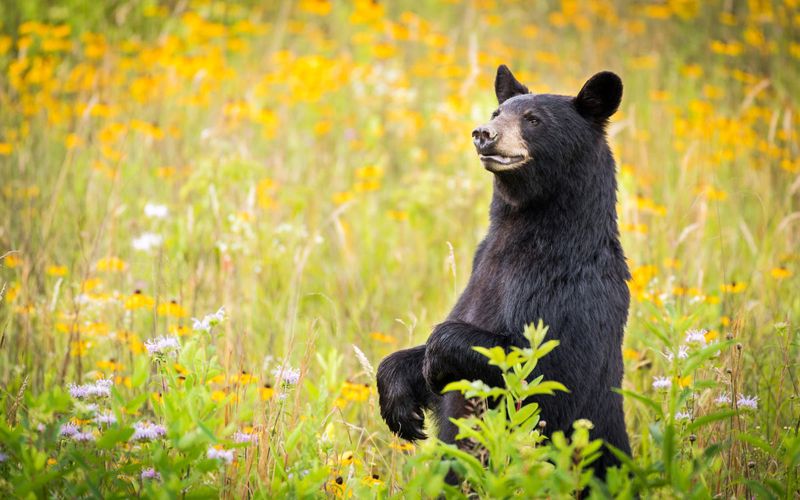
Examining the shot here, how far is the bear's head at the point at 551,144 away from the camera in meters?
3.20

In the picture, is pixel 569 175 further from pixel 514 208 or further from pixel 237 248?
pixel 237 248

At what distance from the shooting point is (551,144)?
326 centimetres

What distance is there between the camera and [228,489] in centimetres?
282

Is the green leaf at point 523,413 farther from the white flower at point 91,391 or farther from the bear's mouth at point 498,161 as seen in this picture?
the white flower at point 91,391

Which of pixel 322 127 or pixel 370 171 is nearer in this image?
pixel 370 171

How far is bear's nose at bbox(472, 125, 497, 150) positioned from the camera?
3154mm

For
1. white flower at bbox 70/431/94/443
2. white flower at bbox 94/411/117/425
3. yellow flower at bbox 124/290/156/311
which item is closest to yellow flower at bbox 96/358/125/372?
yellow flower at bbox 124/290/156/311

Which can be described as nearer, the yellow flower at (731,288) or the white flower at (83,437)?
the white flower at (83,437)

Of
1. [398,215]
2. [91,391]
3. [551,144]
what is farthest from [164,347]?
[398,215]

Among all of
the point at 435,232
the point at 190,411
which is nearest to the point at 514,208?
the point at 190,411

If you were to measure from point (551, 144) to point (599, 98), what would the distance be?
28 cm

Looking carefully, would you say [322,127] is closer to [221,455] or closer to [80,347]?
[80,347]

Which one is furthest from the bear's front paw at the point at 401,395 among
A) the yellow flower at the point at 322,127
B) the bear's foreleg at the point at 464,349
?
the yellow flower at the point at 322,127

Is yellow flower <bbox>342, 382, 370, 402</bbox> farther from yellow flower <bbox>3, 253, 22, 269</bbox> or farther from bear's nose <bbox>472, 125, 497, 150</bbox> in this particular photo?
yellow flower <bbox>3, 253, 22, 269</bbox>
